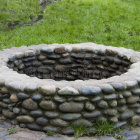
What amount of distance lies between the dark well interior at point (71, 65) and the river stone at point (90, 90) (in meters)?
1.87

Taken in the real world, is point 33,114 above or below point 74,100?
below

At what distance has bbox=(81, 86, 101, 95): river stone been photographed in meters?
3.31

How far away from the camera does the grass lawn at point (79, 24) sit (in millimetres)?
7844

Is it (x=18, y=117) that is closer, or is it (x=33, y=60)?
(x=18, y=117)

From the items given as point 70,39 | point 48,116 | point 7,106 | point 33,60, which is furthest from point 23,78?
point 70,39

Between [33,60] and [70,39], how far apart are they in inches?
103

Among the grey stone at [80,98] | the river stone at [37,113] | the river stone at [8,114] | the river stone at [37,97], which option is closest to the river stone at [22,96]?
the river stone at [37,97]

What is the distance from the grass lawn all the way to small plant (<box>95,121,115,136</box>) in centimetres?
432

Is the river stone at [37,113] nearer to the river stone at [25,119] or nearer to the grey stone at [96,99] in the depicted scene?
the river stone at [25,119]

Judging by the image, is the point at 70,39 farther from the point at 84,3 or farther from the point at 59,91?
the point at 59,91

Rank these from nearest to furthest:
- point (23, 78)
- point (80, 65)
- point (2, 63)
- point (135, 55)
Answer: point (23, 78), point (2, 63), point (135, 55), point (80, 65)

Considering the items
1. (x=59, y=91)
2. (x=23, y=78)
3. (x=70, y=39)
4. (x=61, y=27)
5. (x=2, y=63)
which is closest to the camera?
(x=59, y=91)

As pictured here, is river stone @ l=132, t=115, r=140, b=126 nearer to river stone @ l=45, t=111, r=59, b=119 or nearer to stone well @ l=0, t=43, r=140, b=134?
stone well @ l=0, t=43, r=140, b=134

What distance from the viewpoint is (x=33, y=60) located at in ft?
17.5
